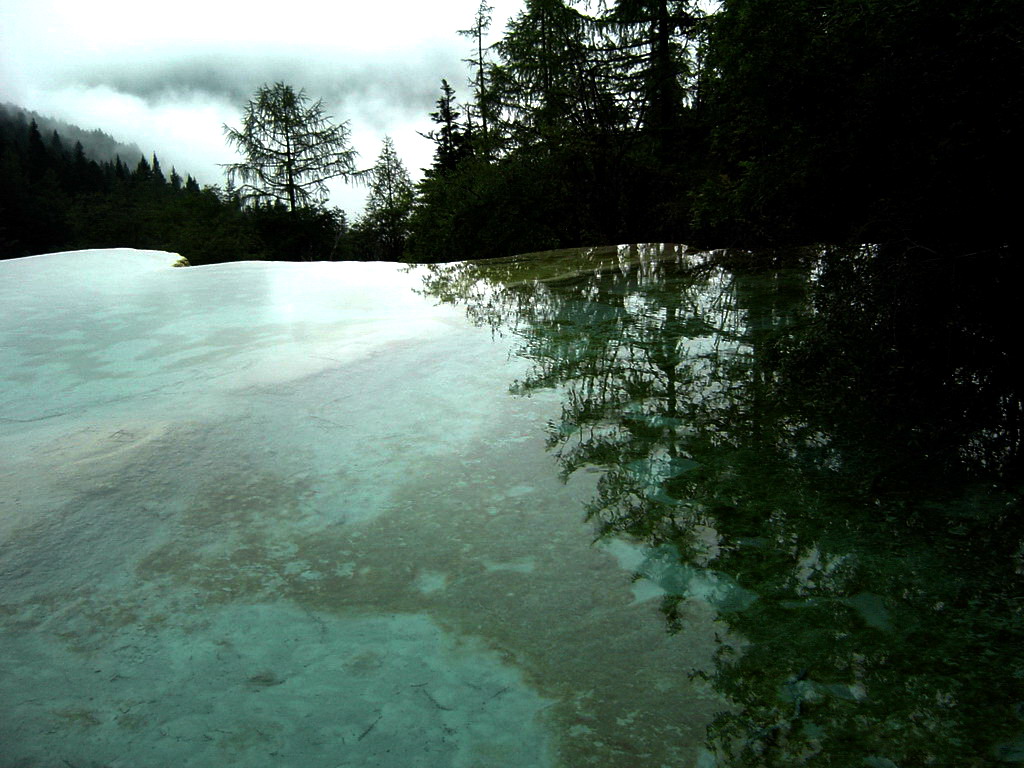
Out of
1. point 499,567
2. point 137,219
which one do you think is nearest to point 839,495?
point 499,567

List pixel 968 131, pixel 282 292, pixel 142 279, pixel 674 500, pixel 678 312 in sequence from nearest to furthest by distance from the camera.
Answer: pixel 674 500
pixel 968 131
pixel 678 312
pixel 282 292
pixel 142 279

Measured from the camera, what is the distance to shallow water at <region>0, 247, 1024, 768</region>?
3.75 ft

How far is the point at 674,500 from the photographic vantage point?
1925 millimetres

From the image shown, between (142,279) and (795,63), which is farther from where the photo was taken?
(142,279)

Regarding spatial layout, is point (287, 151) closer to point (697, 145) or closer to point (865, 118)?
point (697, 145)

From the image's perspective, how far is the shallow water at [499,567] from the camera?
44.9 inches

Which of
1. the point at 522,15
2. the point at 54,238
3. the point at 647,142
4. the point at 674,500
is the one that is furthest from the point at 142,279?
the point at 54,238

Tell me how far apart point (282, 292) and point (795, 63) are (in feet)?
13.9

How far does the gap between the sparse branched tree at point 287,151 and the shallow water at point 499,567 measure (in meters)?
22.1

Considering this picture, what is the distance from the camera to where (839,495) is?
1.94 m

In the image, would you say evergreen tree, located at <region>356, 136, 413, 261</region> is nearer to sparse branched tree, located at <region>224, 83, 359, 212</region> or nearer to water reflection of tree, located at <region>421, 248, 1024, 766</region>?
sparse branched tree, located at <region>224, 83, 359, 212</region>

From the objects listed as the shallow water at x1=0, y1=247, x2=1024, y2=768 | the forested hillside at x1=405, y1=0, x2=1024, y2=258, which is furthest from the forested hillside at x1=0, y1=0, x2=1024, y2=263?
the shallow water at x1=0, y1=247, x2=1024, y2=768

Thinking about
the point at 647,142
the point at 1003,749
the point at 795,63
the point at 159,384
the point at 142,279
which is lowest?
the point at 1003,749

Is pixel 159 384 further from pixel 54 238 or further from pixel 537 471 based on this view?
pixel 54 238
